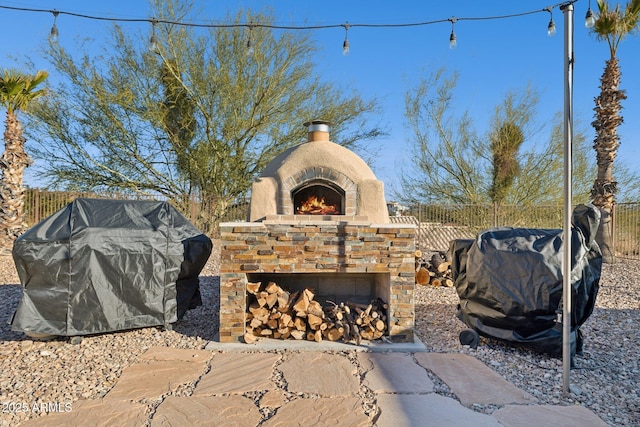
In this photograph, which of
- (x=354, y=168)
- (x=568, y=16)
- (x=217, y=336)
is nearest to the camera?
(x=568, y=16)

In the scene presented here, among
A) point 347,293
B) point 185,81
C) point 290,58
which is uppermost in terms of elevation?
point 290,58

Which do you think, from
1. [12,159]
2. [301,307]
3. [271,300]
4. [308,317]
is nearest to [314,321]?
[308,317]

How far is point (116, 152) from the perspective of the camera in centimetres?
1251

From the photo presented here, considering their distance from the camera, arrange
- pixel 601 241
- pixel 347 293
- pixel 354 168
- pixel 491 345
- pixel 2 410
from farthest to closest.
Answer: pixel 601 241
pixel 354 168
pixel 347 293
pixel 491 345
pixel 2 410

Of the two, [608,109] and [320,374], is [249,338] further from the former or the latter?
[608,109]

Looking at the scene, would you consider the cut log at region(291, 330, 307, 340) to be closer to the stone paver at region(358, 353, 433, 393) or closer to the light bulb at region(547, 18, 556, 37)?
the stone paver at region(358, 353, 433, 393)

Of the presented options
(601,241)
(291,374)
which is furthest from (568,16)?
(601,241)

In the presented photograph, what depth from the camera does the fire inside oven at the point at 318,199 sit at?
16.7 feet

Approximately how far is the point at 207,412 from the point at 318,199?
3.29 metres

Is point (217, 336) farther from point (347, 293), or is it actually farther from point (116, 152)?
point (116, 152)

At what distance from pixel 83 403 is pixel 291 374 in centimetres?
144

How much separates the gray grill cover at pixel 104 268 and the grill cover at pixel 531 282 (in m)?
3.04

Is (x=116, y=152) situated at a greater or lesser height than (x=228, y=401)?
greater

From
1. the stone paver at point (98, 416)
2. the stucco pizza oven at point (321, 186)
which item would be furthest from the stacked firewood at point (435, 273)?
the stone paver at point (98, 416)
